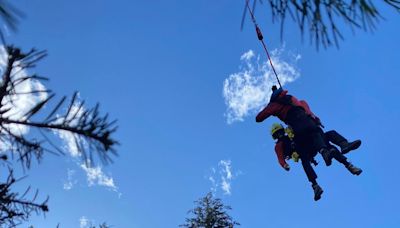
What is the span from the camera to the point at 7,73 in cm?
297

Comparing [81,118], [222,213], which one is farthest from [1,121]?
[222,213]

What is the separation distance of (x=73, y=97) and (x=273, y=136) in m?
8.71

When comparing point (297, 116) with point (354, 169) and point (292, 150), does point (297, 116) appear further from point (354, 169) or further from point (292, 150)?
point (354, 169)

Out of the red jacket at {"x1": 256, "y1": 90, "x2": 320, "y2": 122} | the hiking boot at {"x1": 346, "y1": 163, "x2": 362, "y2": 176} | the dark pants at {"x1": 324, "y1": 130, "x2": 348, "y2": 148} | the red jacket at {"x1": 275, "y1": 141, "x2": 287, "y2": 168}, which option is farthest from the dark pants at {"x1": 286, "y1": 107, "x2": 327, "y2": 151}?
the hiking boot at {"x1": 346, "y1": 163, "x2": 362, "y2": 176}

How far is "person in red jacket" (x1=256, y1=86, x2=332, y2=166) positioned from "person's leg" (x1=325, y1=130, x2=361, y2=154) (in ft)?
0.99

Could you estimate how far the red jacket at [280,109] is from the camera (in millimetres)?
10812

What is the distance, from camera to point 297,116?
1065 centimetres

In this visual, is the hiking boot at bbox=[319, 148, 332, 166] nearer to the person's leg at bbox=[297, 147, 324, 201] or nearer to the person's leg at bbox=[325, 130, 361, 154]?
the person's leg at bbox=[325, 130, 361, 154]

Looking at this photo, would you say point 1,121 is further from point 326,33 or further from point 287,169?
point 287,169

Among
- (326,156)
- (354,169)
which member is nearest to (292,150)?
(326,156)

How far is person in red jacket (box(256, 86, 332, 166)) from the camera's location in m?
10.4

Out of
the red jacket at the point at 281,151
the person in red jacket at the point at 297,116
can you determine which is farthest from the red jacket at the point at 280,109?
the red jacket at the point at 281,151

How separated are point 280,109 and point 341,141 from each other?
1538 mm

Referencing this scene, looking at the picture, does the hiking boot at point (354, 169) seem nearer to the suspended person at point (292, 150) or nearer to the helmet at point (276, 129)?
the suspended person at point (292, 150)
